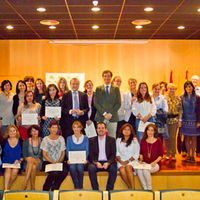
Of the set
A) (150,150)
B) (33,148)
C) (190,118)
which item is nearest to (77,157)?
(33,148)

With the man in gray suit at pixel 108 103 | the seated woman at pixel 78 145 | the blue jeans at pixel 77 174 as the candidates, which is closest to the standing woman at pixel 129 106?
the man in gray suit at pixel 108 103

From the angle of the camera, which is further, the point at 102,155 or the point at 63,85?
the point at 63,85

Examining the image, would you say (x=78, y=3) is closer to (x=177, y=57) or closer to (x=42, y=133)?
(x=42, y=133)

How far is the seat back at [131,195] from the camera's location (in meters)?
3.65

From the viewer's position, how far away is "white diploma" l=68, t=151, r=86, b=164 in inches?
222

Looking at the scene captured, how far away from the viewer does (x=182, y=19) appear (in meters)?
7.55

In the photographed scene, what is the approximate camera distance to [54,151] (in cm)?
576

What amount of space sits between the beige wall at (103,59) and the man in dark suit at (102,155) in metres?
4.56

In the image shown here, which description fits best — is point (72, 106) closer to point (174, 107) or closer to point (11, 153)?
point (11, 153)

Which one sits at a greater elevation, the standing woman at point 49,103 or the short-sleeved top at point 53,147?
the standing woman at point 49,103

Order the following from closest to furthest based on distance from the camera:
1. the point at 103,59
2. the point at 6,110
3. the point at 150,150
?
the point at 150,150 → the point at 6,110 → the point at 103,59

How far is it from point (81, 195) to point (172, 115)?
10.9 ft

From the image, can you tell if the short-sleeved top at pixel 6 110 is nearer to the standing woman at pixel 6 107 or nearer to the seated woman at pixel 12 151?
the standing woman at pixel 6 107

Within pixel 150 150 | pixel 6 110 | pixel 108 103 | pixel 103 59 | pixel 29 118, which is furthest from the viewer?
pixel 103 59
